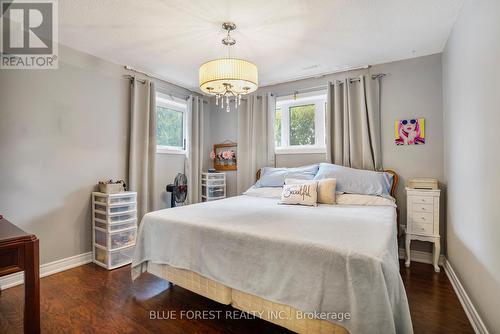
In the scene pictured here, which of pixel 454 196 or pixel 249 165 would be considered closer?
pixel 454 196

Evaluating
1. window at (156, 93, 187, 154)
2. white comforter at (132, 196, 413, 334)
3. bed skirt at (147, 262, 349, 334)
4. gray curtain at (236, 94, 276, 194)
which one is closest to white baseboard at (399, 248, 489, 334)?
white comforter at (132, 196, 413, 334)

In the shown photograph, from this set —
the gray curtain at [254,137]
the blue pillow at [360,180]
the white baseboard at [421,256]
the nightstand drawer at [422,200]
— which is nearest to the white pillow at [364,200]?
the blue pillow at [360,180]

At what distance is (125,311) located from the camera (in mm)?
1869

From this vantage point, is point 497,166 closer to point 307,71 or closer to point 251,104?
point 307,71

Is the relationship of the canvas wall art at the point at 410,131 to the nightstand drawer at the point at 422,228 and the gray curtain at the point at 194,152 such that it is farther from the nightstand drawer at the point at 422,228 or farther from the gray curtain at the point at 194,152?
the gray curtain at the point at 194,152

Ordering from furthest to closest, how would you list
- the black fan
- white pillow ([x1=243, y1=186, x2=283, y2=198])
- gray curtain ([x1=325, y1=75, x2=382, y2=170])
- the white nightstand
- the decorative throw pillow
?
the black fan → white pillow ([x1=243, y1=186, x2=283, y2=198]) → gray curtain ([x1=325, y1=75, x2=382, y2=170]) → the decorative throw pillow → the white nightstand

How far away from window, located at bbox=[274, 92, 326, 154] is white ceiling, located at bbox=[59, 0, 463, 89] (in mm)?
566

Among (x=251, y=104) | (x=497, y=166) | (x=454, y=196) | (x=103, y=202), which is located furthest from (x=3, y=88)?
(x=454, y=196)

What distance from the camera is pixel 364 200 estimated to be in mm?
2686

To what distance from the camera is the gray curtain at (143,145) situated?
10.6 ft

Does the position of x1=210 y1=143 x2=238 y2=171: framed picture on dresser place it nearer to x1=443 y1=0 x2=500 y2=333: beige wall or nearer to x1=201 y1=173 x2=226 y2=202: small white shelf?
x1=201 y1=173 x2=226 y2=202: small white shelf

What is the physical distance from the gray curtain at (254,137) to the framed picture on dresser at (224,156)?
21 centimetres

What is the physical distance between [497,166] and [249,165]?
9.89 feet

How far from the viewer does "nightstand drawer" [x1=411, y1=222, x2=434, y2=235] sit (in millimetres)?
2566
